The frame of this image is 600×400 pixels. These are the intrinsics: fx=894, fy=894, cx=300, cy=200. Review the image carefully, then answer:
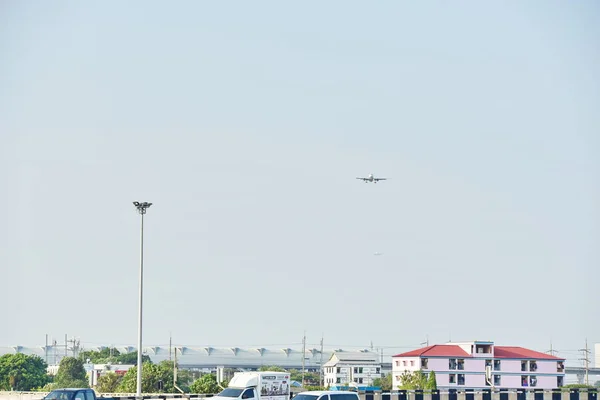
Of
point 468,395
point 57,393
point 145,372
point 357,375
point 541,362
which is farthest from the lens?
point 357,375

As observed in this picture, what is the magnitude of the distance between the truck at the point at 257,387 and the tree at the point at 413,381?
74.0 metres

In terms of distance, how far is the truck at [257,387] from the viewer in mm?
51062

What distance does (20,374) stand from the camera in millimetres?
131875

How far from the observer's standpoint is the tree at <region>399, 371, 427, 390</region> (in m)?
128

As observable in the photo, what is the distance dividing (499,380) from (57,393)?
4359 inches

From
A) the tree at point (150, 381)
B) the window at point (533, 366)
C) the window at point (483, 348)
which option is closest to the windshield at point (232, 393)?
the tree at point (150, 381)

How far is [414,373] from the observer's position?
137 metres

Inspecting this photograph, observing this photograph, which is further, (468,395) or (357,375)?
(357,375)

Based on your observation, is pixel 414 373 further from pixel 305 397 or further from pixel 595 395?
pixel 305 397

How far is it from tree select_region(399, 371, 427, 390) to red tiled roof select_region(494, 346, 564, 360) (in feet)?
57.9

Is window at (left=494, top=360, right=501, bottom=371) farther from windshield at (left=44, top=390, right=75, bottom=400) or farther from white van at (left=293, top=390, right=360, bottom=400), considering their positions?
windshield at (left=44, top=390, right=75, bottom=400)

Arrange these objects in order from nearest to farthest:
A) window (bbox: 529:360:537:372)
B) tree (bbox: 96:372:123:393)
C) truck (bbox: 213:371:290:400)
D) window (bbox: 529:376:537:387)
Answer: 1. truck (bbox: 213:371:290:400)
2. tree (bbox: 96:372:123:393)
3. window (bbox: 529:376:537:387)
4. window (bbox: 529:360:537:372)

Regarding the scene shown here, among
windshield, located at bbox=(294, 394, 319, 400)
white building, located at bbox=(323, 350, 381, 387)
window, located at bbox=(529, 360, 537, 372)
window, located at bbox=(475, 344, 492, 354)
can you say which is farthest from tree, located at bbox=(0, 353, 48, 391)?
windshield, located at bbox=(294, 394, 319, 400)

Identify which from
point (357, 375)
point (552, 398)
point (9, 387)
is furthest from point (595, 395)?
point (357, 375)
